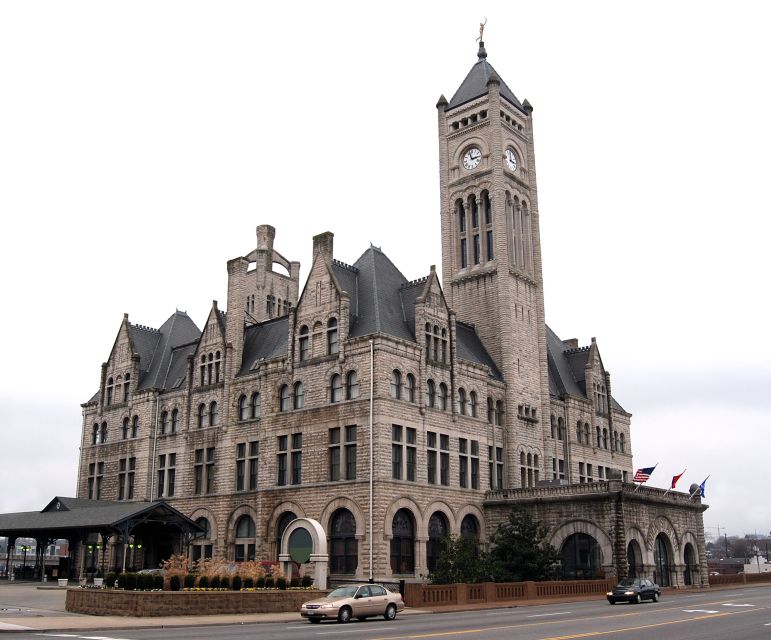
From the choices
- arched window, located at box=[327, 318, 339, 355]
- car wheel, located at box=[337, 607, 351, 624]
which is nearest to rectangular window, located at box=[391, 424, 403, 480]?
arched window, located at box=[327, 318, 339, 355]

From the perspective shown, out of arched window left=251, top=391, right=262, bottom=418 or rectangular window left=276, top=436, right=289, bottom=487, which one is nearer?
rectangular window left=276, top=436, right=289, bottom=487

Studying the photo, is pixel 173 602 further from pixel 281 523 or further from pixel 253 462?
pixel 253 462

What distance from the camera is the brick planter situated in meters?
31.3

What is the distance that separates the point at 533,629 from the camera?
24.1m

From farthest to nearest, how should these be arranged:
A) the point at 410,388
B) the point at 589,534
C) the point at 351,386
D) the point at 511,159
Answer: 1. the point at 511,159
2. the point at 410,388
3. the point at 351,386
4. the point at 589,534

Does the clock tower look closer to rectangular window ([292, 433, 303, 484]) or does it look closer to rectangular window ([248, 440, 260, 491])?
rectangular window ([292, 433, 303, 484])

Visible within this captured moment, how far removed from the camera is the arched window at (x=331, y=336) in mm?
53281

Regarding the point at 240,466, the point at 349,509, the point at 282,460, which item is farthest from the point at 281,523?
the point at 349,509

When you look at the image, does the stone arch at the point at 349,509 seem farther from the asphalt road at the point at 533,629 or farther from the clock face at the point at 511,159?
the clock face at the point at 511,159

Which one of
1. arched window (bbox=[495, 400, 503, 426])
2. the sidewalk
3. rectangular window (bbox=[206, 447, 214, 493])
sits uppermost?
arched window (bbox=[495, 400, 503, 426])

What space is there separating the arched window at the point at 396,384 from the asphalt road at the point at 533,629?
19.6 metres

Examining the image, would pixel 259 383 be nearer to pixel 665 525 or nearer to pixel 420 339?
pixel 420 339

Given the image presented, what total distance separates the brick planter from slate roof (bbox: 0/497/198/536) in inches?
630

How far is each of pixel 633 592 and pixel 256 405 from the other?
94.0 ft
